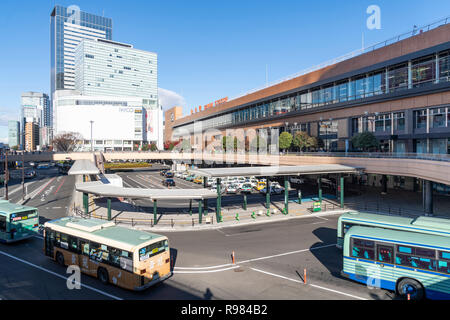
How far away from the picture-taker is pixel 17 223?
21.0m

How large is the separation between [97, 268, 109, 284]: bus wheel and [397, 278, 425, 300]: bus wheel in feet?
44.5

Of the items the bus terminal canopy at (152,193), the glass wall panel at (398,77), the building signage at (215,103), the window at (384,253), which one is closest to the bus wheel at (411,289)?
the window at (384,253)

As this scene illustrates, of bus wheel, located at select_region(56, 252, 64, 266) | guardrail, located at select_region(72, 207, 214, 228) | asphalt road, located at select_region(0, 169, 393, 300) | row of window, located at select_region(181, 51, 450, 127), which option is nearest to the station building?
row of window, located at select_region(181, 51, 450, 127)

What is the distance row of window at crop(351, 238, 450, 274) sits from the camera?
1209 centimetres

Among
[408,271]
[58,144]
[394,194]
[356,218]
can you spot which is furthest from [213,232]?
[58,144]

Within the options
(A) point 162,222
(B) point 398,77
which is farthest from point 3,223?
(B) point 398,77

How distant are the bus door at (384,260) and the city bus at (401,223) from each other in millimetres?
2767

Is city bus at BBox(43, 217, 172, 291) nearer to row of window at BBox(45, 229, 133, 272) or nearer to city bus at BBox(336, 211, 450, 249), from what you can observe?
row of window at BBox(45, 229, 133, 272)

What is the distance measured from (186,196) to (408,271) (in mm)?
16550

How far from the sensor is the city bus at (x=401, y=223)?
1441cm

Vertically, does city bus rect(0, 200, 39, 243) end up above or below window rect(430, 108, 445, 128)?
below

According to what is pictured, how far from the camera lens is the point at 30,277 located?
1539 cm

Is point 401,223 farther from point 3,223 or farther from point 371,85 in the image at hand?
point 371,85
